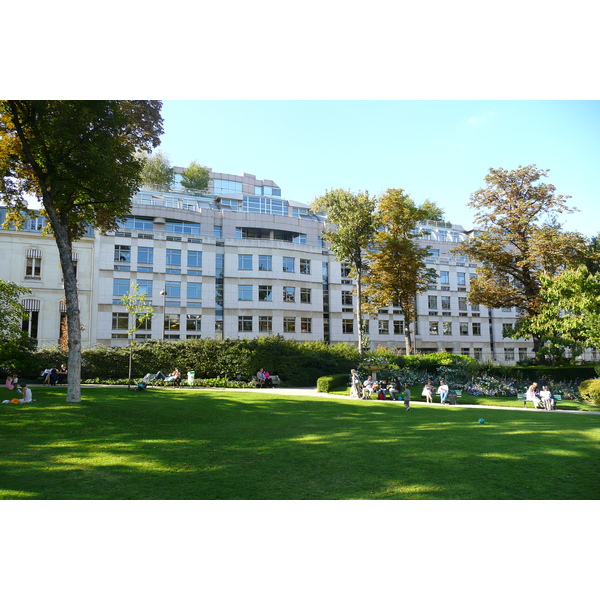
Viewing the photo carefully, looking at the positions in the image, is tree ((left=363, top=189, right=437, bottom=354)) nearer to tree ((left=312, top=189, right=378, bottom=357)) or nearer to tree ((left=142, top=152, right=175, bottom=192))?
tree ((left=312, top=189, right=378, bottom=357))

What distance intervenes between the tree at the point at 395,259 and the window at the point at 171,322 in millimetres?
20553

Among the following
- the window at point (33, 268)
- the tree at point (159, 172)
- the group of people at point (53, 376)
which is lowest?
the group of people at point (53, 376)

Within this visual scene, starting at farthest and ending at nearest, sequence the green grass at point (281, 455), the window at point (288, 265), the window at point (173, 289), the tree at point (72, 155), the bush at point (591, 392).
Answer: the window at point (288, 265) < the window at point (173, 289) < the bush at point (591, 392) < the tree at point (72, 155) < the green grass at point (281, 455)

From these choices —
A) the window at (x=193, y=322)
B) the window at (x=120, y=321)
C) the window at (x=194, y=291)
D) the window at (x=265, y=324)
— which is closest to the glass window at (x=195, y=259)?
the window at (x=194, y=291)

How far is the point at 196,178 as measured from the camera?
6625cm

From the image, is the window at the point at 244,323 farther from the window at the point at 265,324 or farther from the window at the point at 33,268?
the window at the point at 33,268

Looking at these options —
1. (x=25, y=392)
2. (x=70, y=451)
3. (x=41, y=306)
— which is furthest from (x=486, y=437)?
(x=41, y=306)

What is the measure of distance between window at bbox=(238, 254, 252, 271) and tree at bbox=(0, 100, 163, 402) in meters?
30.0

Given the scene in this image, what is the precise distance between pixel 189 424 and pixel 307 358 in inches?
801

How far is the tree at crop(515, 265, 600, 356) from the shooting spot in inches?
980

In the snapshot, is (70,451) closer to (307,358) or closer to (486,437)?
(486,437)

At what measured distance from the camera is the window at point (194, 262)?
160 feet

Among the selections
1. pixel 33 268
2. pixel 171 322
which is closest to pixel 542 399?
pixel 171 322

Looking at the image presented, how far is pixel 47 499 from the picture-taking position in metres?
7.48
